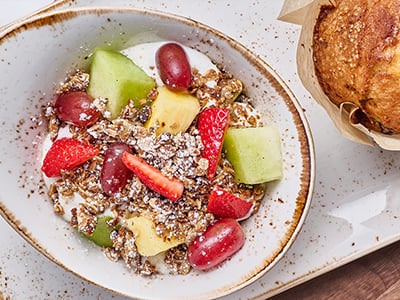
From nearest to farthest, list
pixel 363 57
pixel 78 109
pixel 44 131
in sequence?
pixel 363 57
pixel 78 109
pixel 44 131

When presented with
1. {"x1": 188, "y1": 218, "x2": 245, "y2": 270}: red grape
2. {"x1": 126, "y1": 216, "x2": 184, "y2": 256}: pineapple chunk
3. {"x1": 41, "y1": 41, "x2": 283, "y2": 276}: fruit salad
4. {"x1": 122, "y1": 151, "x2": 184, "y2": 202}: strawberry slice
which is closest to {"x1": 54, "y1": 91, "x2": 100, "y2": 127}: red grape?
{"x1": 41, "y1": 41, "x2": 283, "y2": 276}: fruit salad

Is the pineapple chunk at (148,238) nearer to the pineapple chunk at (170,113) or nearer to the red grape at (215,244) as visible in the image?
the red grape at (215,244)

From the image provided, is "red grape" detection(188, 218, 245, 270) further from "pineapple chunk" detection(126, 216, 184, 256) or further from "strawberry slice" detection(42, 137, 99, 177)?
"strawberry slice" detection(42, 137, 99, 177)

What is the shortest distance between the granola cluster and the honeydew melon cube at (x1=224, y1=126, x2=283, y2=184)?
3cm

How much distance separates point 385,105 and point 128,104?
0.59 meters

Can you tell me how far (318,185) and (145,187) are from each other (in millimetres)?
499

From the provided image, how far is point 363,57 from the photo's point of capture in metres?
1.69

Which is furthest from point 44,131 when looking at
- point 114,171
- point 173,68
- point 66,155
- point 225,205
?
point 225,205

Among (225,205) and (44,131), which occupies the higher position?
(44,131)

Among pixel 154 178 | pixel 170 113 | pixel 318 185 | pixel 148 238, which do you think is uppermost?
pixel 170 113

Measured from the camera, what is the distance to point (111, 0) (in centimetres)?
201

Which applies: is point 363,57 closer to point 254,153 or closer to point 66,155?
point 254,153

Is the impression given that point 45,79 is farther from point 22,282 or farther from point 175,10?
point 22,282

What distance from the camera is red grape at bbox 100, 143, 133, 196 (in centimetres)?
176
